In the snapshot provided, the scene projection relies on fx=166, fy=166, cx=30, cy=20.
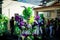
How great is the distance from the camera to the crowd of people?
1.56 m

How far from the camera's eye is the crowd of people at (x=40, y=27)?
156 centimetres

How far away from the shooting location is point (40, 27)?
1599 millimetres

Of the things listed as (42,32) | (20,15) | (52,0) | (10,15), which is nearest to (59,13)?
(52,0)

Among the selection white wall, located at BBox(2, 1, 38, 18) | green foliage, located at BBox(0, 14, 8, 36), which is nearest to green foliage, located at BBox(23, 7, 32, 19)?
white wall, located at BBox(2, 1, 38, 18)

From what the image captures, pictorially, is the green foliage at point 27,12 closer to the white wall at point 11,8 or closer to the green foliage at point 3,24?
the white wall at point 11,8

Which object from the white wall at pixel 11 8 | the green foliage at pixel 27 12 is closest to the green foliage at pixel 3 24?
the white wall at pixel 11 8

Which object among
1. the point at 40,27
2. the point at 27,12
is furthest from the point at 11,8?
the point at 40,27

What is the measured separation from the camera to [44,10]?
1.56m

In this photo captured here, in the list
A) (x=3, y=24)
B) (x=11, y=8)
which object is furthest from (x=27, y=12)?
(x=3, y=24)

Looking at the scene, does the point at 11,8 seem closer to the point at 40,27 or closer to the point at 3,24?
the point at 3,24

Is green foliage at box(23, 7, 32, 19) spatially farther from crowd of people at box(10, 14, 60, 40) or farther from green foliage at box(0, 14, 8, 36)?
green foliage at box(0, 14, 8, 36)

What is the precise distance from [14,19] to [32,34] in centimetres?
23

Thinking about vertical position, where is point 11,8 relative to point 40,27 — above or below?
above

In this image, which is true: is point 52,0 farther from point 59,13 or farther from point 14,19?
point 14,19
